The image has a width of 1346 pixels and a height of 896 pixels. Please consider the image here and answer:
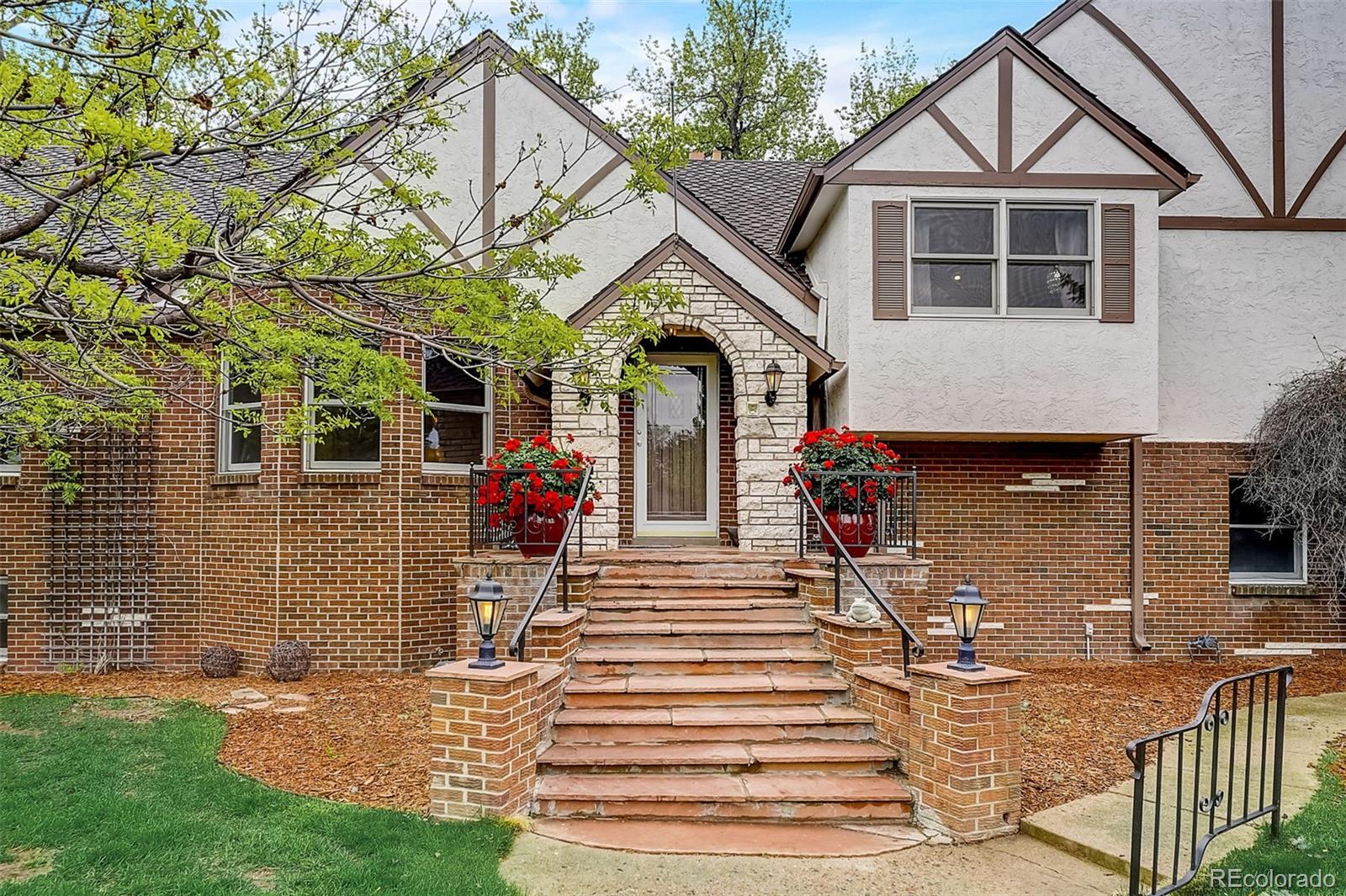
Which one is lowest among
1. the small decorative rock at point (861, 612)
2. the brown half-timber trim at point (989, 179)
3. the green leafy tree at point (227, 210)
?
the small decorative rock at point (861, 612)

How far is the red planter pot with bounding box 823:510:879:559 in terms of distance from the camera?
754cm

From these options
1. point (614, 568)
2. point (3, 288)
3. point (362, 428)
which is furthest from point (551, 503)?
point (3, 288)

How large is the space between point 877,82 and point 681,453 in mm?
16569

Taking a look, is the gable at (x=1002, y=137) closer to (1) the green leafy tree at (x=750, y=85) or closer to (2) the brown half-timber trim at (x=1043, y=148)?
(2) the brown half-timber trim at (x=1043, y=148)

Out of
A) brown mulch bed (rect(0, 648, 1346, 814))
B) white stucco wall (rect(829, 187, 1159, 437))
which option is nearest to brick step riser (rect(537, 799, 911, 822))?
brown mulch bed (rect(0, 648, 1346, 814))

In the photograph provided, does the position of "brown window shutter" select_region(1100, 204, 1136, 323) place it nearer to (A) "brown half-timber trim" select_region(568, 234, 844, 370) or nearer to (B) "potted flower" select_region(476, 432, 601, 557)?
(A) "brown half-timber trim" select_region(568, 234, 844, 370)

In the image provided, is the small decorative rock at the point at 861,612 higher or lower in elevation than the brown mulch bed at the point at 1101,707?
higher

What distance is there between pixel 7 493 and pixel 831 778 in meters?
9.44

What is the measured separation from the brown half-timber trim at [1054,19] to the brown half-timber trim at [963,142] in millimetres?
2046

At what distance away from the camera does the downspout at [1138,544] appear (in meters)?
9.77

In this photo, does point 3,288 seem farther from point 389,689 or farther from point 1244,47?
point 1244,47

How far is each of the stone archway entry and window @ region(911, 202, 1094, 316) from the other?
2693 millimetres

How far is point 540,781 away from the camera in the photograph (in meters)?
5.13

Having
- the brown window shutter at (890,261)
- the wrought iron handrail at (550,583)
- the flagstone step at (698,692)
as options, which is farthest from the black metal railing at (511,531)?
the brown window shutter at (890,261)
